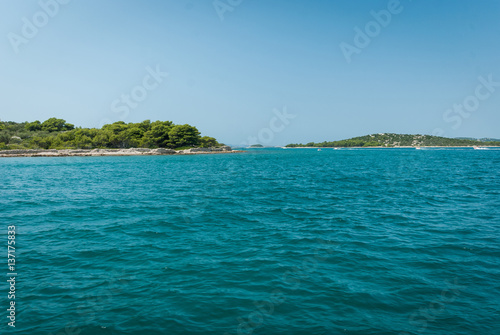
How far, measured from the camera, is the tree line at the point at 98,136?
126125 millimetres

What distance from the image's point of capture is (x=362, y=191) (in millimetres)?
28578

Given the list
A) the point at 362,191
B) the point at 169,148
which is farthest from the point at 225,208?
the point at 169,148

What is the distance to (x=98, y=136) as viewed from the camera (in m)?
136

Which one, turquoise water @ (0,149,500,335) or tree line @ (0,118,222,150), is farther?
tree line @ (0,118,222,150)

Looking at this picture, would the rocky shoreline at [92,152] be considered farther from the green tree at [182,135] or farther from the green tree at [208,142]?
the green tree at [208,142]

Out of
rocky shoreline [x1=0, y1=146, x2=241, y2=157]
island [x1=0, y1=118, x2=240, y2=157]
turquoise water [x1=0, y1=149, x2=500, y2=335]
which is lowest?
turquoise water [x1=0, y1=149, x2=500, y2=335]

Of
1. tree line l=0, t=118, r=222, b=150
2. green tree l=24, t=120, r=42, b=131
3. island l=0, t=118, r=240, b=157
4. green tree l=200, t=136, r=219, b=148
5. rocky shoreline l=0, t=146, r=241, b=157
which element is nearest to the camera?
rocky shoreline l=0, t=146, r=241, b=157

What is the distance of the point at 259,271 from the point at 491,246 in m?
11.2

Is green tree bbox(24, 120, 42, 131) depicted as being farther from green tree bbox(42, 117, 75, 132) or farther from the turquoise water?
the turquoise water

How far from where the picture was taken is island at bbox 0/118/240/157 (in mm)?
120562

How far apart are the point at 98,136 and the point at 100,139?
2243 millimetres

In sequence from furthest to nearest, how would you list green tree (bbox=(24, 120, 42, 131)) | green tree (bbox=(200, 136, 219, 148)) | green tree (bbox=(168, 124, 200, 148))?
green tree (bbox=(200, 136, 219, 148)) → green tree (bbox=(24, 120, 42, 131)) → green tree (bbox=(168, 124, 200, 148))

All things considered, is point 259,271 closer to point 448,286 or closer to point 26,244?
point 448,286

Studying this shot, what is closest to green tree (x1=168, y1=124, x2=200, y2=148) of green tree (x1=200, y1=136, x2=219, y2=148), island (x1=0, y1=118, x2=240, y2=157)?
island (x1=0, y1=118, x2=240, y2=157)
